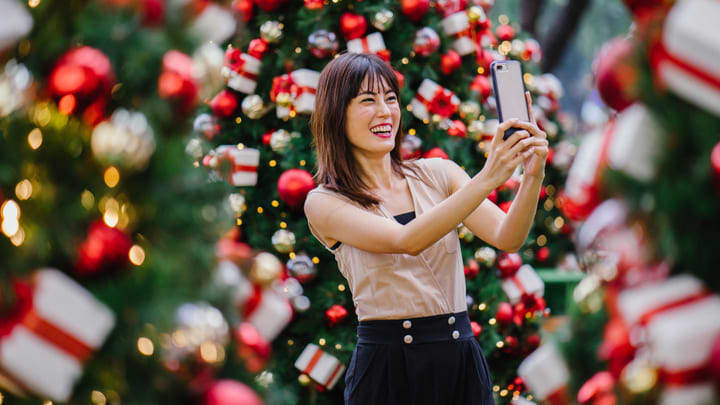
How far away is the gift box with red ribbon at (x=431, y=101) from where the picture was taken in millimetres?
3562

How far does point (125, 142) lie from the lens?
1083 mm

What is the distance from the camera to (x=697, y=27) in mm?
878

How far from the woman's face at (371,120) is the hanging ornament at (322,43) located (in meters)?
1.09

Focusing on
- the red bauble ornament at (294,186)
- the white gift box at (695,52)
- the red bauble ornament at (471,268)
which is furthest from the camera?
the red bauble ornament at (471,268)

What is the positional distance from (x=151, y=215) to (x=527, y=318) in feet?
10.1

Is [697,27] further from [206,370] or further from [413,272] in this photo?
[413,272]

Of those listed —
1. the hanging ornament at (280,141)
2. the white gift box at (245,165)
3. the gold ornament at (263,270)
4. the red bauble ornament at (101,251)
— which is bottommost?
the white gift box at (245,165)

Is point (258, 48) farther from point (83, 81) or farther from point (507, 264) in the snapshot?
point (83, 81)

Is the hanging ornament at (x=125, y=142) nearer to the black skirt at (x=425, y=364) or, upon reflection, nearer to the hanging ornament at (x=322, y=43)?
the black skirt at (x=425, y=364)

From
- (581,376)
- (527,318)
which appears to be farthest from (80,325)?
(527,318)

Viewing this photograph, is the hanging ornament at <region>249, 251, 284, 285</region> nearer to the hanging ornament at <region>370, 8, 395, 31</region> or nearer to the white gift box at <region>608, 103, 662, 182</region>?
the white gift box at <region>608, 103, 662, 182</region>

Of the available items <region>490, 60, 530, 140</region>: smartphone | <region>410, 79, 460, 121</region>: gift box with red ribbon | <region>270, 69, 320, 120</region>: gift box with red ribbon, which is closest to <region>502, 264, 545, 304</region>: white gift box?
<region>410, 79, 460, 121</region>: gift box with red ribbon

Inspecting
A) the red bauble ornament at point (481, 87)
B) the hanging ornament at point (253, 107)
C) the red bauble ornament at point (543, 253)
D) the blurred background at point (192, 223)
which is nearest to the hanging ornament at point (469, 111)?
the red bauble ornament at point (481, 87)

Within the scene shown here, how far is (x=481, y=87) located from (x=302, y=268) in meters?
1.23
